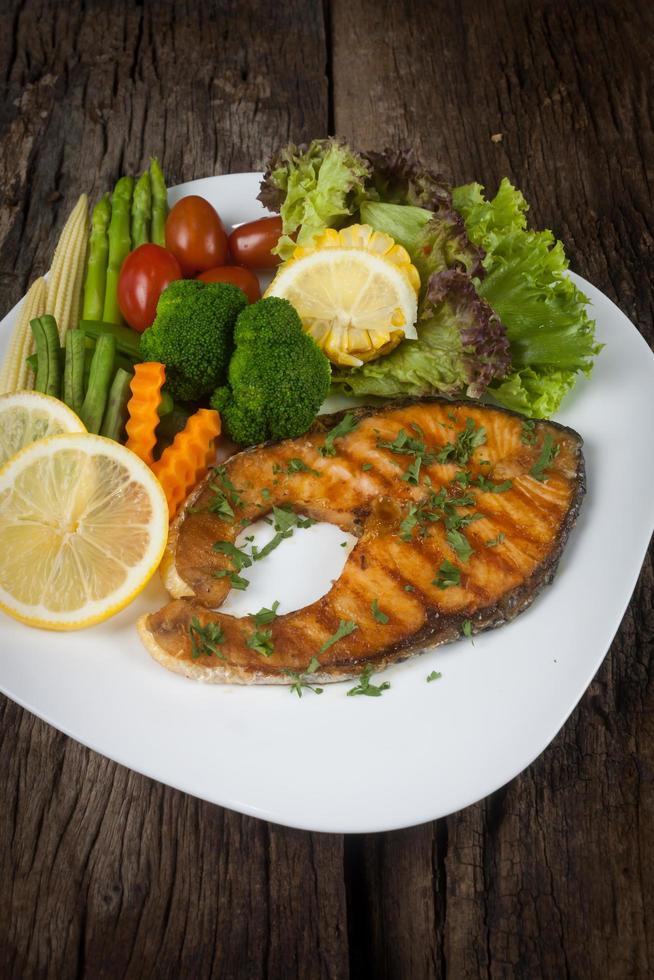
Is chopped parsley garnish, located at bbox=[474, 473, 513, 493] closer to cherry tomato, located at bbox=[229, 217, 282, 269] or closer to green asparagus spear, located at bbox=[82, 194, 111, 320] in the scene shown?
cherry tomato, located at bbox=[229, 217, 282, 269]

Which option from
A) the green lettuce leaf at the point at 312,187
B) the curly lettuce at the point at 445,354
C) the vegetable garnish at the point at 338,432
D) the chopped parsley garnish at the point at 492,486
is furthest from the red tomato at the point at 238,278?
the chopped parsley garnish at the point at 492,486

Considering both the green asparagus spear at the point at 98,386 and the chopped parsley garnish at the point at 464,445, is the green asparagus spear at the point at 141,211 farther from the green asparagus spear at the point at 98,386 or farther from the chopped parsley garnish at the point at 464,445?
the chopped parsley garnish at the point at 464,445

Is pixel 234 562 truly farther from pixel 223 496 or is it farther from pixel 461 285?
pixel 461 285

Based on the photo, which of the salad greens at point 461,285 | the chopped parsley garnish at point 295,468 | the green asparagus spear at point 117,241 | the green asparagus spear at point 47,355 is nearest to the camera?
the chopped parsley garnish at point 295,468

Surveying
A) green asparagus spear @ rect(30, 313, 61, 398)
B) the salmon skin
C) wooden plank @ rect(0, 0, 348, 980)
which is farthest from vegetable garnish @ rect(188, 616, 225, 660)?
green asparagus spear @ rect(30, 313, 61, 398)

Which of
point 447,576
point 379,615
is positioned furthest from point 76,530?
point 447,576

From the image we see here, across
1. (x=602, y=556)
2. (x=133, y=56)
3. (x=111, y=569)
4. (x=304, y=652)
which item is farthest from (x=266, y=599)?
(x=133, y=56)
